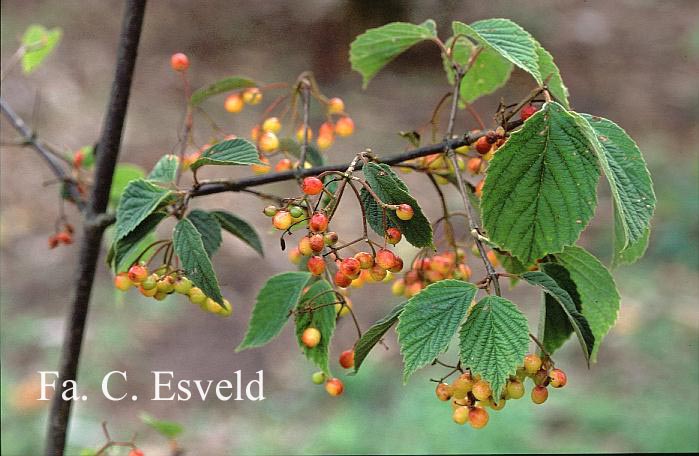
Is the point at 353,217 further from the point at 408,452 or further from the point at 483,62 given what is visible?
the point at 483,62

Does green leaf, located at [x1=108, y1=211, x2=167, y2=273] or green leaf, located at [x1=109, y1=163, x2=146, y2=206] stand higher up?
green leaf, located at [x1=109, y1=163, x2=146, y2=206]

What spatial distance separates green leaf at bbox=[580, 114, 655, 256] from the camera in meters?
0.62

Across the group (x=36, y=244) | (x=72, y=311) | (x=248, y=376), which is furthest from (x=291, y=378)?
(x=72, y=311)

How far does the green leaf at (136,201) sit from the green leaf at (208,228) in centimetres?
5

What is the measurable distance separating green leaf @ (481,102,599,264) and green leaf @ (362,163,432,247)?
5 cm

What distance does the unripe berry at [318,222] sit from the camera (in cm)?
60

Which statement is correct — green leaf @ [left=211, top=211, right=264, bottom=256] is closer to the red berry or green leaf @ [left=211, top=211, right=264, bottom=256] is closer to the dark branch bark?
the dark branch bark

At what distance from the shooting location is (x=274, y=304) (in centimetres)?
82

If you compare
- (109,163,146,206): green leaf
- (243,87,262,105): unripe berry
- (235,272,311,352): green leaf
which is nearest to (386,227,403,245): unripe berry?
(235,272,311,352): green leaf

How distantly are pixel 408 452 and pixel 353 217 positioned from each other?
159cm

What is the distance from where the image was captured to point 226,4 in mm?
4570

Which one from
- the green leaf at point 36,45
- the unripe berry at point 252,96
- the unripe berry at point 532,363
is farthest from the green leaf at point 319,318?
the green leaf at point 36,45

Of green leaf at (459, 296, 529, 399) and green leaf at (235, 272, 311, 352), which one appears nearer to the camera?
green leaf at (459, 296, 529, 399)

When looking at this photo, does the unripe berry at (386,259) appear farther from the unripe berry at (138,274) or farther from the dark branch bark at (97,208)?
the dark branch bark at (97,208)
